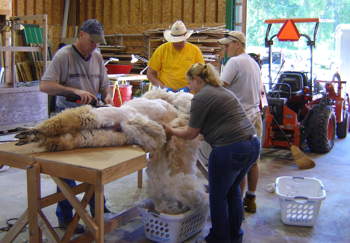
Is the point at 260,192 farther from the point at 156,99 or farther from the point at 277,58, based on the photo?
the point at 277,58

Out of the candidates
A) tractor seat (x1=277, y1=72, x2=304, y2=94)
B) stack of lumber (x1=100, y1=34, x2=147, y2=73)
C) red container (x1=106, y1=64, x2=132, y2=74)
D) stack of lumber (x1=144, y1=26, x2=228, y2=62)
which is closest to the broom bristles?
tractor seat (x1=277, y1=72, x2=304, y2=94)

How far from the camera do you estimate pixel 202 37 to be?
9.16 m

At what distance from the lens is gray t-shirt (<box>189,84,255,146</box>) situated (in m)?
2.79

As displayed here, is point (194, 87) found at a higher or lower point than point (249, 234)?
higher

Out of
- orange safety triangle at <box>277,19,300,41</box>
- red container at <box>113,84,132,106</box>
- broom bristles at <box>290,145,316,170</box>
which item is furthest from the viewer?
red container at <box>113,84,132,106</box>

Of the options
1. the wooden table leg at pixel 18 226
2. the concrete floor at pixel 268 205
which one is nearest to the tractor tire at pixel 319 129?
the concrete floor at pixel 268 205

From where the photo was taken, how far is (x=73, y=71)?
326 cm

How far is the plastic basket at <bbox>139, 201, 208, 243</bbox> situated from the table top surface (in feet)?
2.39

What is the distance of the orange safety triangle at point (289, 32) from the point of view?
6331 mm

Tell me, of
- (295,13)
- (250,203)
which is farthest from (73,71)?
(295,13)

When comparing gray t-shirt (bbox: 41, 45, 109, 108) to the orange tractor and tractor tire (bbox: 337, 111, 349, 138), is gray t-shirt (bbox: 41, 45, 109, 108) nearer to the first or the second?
the orange tractor

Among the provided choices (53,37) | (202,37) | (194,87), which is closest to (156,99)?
(194,87)

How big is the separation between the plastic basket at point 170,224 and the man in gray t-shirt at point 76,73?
472mm

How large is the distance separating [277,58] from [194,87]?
6467mm
